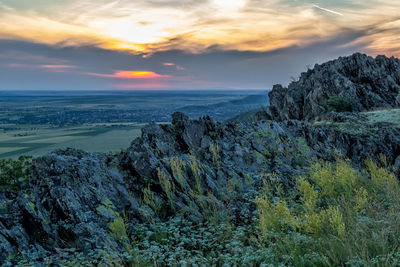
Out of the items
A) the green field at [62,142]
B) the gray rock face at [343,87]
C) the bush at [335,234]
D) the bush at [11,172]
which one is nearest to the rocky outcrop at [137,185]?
the bush at [335,234]

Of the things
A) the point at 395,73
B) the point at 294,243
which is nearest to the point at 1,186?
the point at 294,243

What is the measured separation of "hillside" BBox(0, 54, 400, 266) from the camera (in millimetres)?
5504

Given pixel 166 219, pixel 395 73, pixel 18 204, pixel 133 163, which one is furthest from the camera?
pixel 395 73

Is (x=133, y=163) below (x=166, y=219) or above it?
above

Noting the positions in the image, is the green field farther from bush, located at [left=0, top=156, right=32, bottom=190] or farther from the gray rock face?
the gray rock face

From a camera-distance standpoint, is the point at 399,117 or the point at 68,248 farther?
the point at 399,117

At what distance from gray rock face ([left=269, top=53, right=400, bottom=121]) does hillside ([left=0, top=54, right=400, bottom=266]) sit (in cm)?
2854

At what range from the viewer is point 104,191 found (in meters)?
7.79

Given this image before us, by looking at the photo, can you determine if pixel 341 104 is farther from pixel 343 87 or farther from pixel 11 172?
pixel 11 172

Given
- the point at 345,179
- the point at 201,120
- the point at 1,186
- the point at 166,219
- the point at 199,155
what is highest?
the point at 201,120

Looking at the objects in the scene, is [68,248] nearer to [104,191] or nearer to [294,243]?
[104,191]

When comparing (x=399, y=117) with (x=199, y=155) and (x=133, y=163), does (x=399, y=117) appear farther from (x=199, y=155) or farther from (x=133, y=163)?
(x=133, y=163)

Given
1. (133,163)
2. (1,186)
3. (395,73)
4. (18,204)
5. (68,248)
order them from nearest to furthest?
(68,248) → (18,204) → (133,163) → (1,186) → (395,73)

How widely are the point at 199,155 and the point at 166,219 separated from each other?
3846 millimetres
